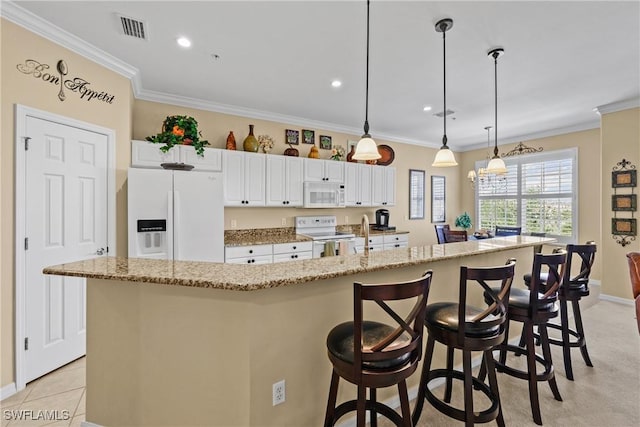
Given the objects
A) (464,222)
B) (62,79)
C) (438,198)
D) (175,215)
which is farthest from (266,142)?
(464,222)

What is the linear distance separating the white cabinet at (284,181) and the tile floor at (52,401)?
284 centimetres

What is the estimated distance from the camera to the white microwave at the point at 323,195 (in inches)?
188

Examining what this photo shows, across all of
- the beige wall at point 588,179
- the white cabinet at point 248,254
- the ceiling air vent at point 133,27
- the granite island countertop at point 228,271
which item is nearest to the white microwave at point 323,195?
the white cabinet at point 248,254

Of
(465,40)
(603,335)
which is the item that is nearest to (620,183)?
(603,335)

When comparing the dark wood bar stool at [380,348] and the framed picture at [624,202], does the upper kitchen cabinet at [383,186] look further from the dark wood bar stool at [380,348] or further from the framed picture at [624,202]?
the dark wood bar stool at [380,348]

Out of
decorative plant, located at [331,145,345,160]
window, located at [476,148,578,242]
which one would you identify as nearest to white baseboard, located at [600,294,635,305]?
window, located at [476,148,578,242]

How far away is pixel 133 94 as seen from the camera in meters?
3.65

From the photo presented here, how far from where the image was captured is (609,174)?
443cm

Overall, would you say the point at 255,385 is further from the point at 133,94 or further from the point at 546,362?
the point at 133,94

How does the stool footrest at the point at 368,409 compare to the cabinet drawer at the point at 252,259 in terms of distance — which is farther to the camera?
the cabinet drawer at the point at 252,259

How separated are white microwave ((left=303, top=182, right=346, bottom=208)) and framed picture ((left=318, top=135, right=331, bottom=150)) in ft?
2.57

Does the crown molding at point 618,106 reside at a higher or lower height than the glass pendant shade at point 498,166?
higher

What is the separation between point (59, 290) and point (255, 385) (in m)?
2.28

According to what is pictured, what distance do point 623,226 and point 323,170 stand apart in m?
4.45
